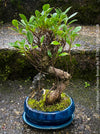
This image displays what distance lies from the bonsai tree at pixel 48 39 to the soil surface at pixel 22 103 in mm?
277

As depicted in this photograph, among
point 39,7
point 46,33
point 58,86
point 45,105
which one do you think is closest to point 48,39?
point 46,33

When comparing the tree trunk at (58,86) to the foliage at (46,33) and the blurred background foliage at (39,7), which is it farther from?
the blurred background foliage at (39,7)

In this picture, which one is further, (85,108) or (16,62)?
(16,62)

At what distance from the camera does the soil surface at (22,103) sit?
1.45m

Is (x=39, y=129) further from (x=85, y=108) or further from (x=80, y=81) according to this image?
(x=80, y=81)

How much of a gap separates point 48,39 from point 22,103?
78 centimetres

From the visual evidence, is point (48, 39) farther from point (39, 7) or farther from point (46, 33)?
point (39, 7)

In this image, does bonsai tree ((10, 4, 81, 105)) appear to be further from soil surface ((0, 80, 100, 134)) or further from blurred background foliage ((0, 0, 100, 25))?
blurred background foliage ((0, 0, 100, 25))

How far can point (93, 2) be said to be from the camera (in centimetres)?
294

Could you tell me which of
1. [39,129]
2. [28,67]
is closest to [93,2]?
[28,67]

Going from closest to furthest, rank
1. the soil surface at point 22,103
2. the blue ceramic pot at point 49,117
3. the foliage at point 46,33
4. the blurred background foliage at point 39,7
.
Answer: the foliage at point 46,33 < the blue ceramic pot at point 49,117 < the soil surface at point 22,103 < the blurred background foliage at point 39,7

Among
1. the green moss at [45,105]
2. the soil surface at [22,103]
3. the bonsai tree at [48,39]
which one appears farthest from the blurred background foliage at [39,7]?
the green moss at [45,105]

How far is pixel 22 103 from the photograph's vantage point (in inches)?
71.2

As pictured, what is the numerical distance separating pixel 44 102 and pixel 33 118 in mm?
146
